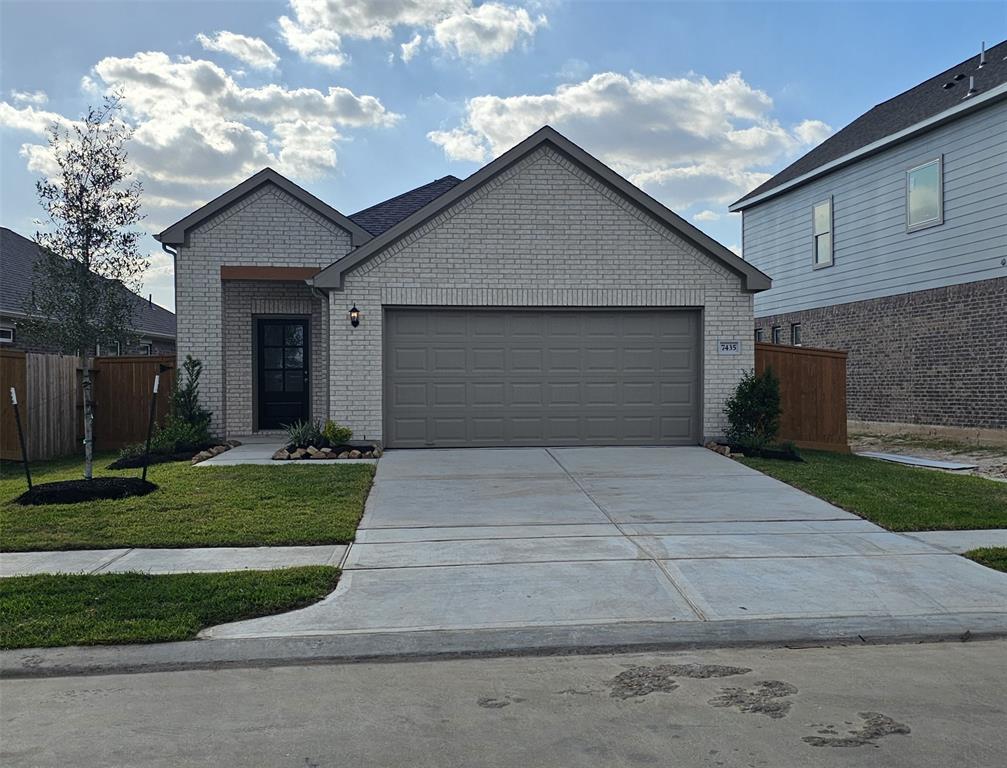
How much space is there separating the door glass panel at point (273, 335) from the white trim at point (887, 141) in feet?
46.3

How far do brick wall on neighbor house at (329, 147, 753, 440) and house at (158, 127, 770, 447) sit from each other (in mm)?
24

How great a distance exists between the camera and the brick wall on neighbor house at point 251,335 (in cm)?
1695

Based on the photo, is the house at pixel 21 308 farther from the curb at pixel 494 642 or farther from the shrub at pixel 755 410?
the curb at pixel 494 642

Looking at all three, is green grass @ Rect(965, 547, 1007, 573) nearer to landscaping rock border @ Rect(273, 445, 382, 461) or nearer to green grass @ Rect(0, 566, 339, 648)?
green grass @ Rect(0, 566, 339, 648)

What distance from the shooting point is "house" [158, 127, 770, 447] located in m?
14.3

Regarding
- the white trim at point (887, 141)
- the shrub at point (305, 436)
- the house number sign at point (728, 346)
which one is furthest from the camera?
the white trim at point (887, 141)

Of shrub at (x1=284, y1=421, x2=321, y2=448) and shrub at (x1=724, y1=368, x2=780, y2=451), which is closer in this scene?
shrub at (x1=284, y1=421, x2=321, y2=448)

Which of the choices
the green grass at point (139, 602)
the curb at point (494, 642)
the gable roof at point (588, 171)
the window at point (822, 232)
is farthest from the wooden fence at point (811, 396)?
the green grass at point (139, 602)

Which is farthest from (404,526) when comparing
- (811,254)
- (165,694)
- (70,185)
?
(811,254)

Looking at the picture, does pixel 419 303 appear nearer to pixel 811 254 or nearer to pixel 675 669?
Answer: pixel 675 669

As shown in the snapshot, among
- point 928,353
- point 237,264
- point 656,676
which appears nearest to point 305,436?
point 237,264

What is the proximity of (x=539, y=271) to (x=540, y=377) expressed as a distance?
1802 millimetres

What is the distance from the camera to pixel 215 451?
47.5 ft

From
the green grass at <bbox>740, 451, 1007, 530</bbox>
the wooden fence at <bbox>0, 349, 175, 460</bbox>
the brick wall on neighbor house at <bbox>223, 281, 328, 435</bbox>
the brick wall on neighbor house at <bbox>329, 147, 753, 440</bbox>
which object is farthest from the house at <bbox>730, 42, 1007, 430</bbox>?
the wooden fence at <bbox>0, 349, 175, 460</bbox>
